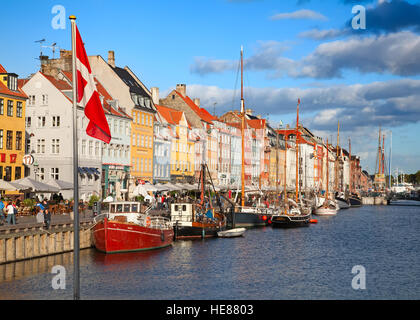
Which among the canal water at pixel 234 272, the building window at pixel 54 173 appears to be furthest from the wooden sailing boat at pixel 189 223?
the building window at pixel 54 173

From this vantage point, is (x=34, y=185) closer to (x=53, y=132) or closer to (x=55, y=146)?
(x=55, y=146)

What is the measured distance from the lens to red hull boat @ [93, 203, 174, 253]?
149 feet

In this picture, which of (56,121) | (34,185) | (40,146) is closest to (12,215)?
(34,185)

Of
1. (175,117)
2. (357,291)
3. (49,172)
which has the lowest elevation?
(357,291)

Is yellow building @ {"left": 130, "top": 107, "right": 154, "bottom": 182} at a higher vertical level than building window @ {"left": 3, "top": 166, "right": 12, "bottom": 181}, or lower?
higher

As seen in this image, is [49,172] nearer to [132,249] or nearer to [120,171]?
→ [120,171]

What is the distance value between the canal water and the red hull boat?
80 cm

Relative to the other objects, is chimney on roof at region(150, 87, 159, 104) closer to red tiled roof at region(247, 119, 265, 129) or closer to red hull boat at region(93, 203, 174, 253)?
Answer: red tiled roof at region(247, 119, 265, 129)

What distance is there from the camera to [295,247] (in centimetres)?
5475

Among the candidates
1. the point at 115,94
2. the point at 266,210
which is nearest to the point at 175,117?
the point at 115,94

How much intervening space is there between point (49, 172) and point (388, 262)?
4137cm

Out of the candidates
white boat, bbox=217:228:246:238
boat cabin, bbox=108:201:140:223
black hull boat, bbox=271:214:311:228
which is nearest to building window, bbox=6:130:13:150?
boat cabin, bbox=108:201:140:223

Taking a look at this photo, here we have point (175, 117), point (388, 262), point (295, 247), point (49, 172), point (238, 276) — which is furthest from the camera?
point (175, 117)

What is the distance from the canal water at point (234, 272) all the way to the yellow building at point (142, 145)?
3298 cm
